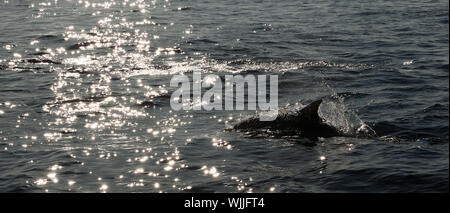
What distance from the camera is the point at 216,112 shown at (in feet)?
68.6

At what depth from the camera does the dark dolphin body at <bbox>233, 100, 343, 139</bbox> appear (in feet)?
60.6

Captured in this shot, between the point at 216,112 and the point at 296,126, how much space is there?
2954 mm

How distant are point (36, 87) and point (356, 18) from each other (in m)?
17.6

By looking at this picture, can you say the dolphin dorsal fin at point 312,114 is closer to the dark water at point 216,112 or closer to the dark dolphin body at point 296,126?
the dark dolphin body at point 296,126

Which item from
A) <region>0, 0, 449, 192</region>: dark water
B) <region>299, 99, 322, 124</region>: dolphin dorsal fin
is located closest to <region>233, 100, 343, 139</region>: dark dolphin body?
<region>299, 99, 322, 124</region>: dolphin dorsal fin

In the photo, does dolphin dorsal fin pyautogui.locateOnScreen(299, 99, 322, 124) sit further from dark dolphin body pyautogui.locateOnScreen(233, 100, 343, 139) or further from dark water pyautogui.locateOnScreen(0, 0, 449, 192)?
dark water pyautogui.locateOnScreen(0, 0, 449, 192)

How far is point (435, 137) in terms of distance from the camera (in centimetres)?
1773

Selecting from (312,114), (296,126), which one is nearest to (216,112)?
(296,126)

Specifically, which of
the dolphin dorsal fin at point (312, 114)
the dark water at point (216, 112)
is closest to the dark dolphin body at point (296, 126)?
the dolphin dorsal fin at point (312, 114)

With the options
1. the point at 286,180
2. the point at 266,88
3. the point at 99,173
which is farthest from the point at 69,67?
the point at 286,180

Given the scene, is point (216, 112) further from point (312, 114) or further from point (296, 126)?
→ point (312, 114)

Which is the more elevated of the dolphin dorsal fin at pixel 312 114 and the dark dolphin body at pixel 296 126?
the dolphin dorsal fin at pixel 312 114

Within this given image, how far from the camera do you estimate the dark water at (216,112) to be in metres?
15.6

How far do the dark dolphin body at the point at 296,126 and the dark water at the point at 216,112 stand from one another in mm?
505
